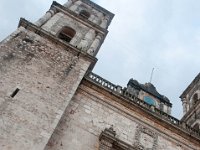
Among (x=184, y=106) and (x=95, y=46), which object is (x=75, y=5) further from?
(x=184, y=106)

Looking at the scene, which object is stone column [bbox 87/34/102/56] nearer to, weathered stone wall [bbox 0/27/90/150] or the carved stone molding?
weathered stone wall [bbox 0/27/90/150]

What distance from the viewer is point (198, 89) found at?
62.8 feet

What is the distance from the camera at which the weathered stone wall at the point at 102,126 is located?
35.7 ft

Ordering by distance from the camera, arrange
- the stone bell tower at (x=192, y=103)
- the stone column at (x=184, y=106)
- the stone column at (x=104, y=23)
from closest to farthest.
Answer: the stone bell tower at (x=192, y=103) → the stone column at (x=104, y=23) → the stone column at (x=184, y=106)

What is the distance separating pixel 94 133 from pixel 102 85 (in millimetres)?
2386

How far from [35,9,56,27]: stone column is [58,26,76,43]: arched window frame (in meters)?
0.96

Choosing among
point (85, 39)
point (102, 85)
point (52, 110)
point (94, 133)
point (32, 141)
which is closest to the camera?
point (32, 141)

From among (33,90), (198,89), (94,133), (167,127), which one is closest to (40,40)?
(33,90)

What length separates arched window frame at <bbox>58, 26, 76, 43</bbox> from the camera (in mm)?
16281

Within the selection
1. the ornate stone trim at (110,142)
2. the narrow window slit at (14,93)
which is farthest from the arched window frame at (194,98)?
the narrow window slit at (14,93)

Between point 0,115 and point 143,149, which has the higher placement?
point 143,149

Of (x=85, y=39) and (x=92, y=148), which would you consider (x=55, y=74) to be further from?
(x=85, y=39)

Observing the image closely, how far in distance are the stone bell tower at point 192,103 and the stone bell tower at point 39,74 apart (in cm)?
659

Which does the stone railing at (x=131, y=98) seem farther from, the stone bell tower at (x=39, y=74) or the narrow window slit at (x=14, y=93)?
the narrow window slit at (x=14, y=93)
